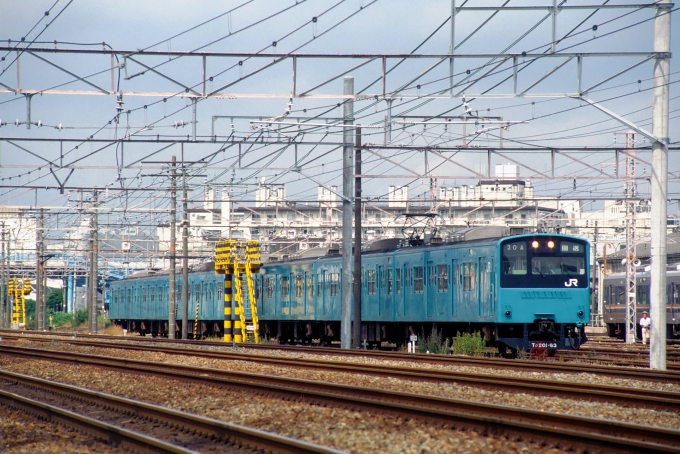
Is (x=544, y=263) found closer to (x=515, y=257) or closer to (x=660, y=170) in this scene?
(x=515, y=257)

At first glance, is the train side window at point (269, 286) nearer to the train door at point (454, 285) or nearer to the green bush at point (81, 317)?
the train door at point (454, 285)

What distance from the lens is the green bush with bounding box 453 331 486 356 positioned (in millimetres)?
22250

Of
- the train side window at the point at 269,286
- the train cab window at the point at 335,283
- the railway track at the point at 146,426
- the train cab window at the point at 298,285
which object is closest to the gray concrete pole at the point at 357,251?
the train cab window at the point at 335,283

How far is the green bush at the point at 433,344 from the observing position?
24009 mm

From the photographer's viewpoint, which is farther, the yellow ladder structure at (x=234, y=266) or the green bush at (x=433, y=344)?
the yellow ladder structure at (x=234, y=266)

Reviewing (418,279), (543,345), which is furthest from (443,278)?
(543,345)

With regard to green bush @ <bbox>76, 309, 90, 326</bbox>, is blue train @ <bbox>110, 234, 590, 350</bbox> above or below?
above

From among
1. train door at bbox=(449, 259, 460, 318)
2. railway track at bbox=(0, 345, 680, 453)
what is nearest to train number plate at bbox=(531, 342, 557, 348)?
train door at bbox=(449, 259, 460, 318)

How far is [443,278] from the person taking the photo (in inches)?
948

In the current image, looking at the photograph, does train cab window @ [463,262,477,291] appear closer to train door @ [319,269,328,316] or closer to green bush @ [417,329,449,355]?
green bush @ [417,329,449,355]

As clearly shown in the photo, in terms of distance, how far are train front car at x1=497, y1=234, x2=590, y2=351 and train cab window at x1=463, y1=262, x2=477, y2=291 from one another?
42.2 inches

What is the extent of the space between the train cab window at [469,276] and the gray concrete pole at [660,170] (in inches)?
226

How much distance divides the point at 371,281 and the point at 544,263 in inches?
299

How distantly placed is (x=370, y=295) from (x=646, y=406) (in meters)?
17.8
